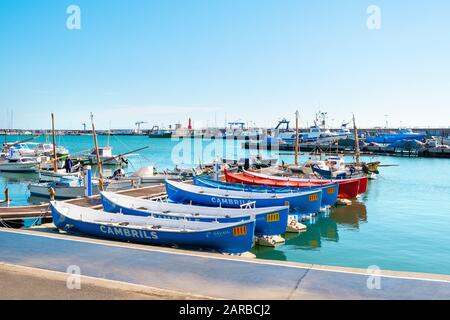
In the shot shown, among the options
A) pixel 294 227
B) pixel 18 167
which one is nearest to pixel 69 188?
pixel 294 227

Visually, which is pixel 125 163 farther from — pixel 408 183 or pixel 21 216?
pixel 21 216

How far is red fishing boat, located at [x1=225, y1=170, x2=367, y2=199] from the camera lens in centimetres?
2973

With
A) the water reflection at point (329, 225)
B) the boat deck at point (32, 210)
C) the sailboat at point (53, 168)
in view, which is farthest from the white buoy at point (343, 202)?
the sailboat at point (53, 168)

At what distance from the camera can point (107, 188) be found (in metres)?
30.3

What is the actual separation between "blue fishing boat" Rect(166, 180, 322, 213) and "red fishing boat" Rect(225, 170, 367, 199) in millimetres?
6387

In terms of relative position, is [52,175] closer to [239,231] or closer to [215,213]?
[215,213]

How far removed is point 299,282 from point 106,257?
174 inches

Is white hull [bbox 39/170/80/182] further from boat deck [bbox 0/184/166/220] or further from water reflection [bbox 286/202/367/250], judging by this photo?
water reflection [bbox 286/202/367/250]

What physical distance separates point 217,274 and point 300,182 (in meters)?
22.9

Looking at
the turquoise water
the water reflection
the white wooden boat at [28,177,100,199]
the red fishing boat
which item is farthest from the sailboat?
the water reflection

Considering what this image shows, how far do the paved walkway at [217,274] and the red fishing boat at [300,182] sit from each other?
20.2m

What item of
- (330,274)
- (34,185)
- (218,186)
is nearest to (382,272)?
(330,274)

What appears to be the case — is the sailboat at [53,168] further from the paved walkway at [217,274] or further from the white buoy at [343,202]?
the paved walkway at [217,274]
